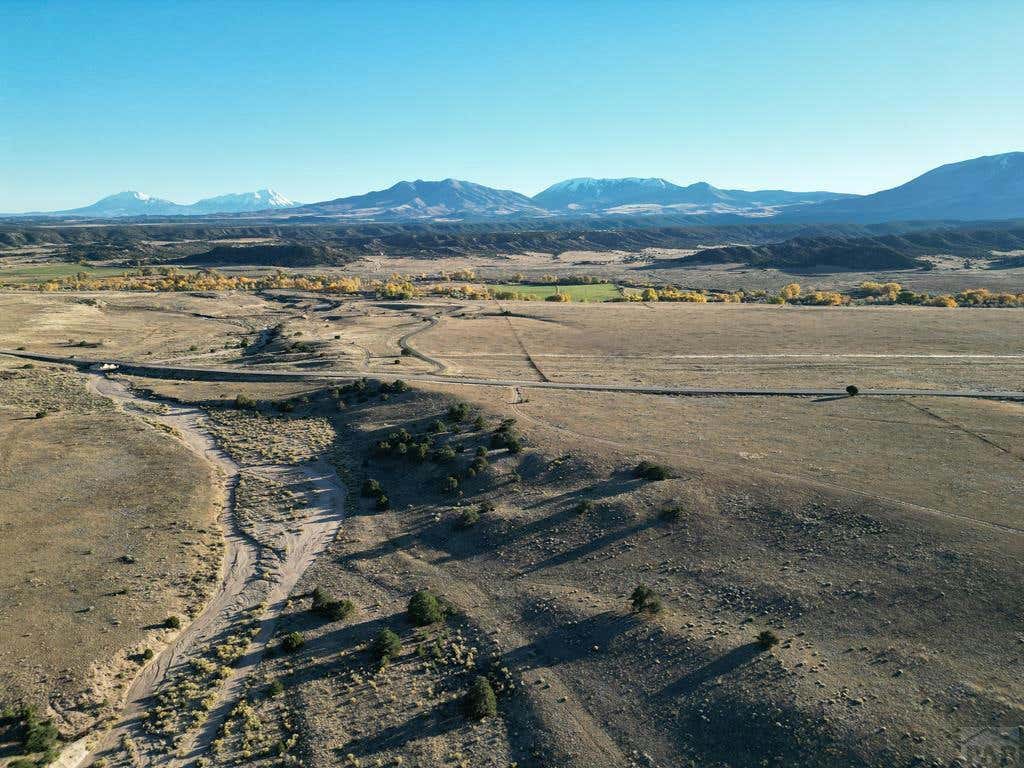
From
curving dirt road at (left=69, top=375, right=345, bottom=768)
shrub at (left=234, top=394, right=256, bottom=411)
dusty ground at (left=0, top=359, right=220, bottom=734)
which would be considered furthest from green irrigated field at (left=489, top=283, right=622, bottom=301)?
dusty ground at (left=0, top=359, right=220, bottom=734)

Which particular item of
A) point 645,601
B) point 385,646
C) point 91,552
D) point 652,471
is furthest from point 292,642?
point 652,471

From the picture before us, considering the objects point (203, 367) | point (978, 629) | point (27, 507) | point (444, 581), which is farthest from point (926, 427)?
point (203, 367)

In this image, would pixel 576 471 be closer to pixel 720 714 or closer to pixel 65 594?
pixel 720 714

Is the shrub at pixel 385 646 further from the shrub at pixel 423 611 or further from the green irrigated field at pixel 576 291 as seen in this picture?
the green irrigated field at pixel 576 291

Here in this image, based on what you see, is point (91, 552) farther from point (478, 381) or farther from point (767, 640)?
point (478, 381)

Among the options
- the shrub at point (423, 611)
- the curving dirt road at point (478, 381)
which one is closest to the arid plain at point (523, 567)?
the shrub at point (423, 611)
